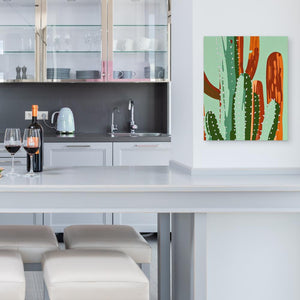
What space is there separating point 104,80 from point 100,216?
115cm

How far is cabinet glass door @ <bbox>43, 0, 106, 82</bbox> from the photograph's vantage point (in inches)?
198

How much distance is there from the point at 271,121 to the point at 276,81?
0.18 meters

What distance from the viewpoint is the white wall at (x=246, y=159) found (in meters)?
2.54

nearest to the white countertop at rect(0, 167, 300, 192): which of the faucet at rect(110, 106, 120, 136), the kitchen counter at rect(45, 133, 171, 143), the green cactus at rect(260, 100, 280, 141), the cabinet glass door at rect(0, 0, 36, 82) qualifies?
the green cactus at rect(260, 100, 280, 141)

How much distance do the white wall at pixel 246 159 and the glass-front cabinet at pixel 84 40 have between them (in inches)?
90.6

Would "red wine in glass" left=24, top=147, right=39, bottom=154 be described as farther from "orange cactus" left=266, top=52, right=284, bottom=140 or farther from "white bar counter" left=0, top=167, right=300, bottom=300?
"orange cactus" left=266, top=52, right=284, bottom=140

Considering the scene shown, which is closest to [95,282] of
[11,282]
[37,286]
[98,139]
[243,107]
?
[11,282]

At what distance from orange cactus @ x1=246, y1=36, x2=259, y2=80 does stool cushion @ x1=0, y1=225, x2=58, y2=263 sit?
114cm

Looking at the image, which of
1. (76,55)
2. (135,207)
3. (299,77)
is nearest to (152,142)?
(76,55)

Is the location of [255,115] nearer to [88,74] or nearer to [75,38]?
[88,74]

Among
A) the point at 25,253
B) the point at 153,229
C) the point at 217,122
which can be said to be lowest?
Answer: the point at 153,229

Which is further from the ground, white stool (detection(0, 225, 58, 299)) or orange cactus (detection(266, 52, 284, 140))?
orange cactus (detection(266, 52, 284, 140))

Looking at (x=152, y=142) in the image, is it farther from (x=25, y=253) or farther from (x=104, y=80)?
(x=25, y=253)

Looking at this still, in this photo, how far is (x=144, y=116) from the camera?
17.7 feet
